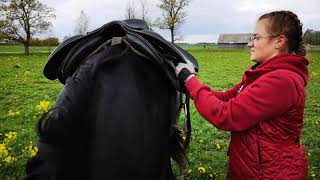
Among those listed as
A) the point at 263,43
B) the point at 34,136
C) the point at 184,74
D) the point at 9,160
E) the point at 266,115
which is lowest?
the point at 34,136

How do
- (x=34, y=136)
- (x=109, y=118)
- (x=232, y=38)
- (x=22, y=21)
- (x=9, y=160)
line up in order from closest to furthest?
(x=109, y=118) < (x=9, y=160) < (x=34, y=136) < (x=22, y=21) < (x=232, y=38)

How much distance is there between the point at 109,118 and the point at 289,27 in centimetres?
135

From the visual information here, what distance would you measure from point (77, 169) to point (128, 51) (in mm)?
699

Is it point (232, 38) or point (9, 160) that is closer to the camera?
point (9, 160)

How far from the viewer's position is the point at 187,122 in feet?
7.86

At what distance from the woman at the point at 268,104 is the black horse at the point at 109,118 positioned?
31 centimetres

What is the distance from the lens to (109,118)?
1.96m

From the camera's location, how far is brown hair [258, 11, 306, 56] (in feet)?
8.03

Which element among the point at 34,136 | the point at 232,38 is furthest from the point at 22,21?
the point at 232,38

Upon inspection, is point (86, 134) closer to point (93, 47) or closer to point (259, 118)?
point (93, 47)

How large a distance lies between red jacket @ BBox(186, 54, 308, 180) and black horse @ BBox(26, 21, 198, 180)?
348 millimetres

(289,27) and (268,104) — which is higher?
(289,27)

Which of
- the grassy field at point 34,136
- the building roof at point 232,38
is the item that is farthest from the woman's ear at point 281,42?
the building roof at point 232,38

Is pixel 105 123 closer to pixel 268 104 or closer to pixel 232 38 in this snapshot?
pixel 268 104
